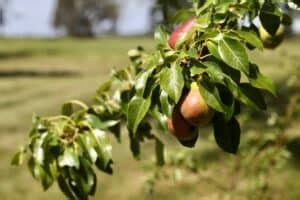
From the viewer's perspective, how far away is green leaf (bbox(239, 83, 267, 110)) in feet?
4.40

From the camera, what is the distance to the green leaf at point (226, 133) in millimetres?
1376

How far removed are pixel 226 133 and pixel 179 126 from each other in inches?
4.1

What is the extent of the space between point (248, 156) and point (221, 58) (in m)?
2.54

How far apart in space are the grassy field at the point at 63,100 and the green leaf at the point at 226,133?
7.08ft

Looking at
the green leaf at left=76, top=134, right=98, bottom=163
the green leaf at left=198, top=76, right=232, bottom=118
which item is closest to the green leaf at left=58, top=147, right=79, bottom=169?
the green leaf at left=76, top=134, right=98, bottom=163

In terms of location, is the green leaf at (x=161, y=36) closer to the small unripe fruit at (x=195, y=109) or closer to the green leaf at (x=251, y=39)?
the green leaf at (x=251, y=39)

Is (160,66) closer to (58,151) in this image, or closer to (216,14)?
(216,14)

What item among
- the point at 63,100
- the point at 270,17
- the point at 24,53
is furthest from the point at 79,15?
the point at 270,17

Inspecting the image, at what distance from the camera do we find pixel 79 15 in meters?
47.7

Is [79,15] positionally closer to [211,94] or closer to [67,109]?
[67,109]

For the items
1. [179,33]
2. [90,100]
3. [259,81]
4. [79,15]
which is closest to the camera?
[259,81]

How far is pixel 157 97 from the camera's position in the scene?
54.6 inches

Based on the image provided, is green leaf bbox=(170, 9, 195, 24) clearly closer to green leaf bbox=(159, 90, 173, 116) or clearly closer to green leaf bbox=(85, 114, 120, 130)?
green leaf bbox=(85, 114, 120, 130)

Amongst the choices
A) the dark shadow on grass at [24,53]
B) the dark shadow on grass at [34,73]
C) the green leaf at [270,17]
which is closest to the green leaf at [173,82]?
the green leaf at [270,17]
